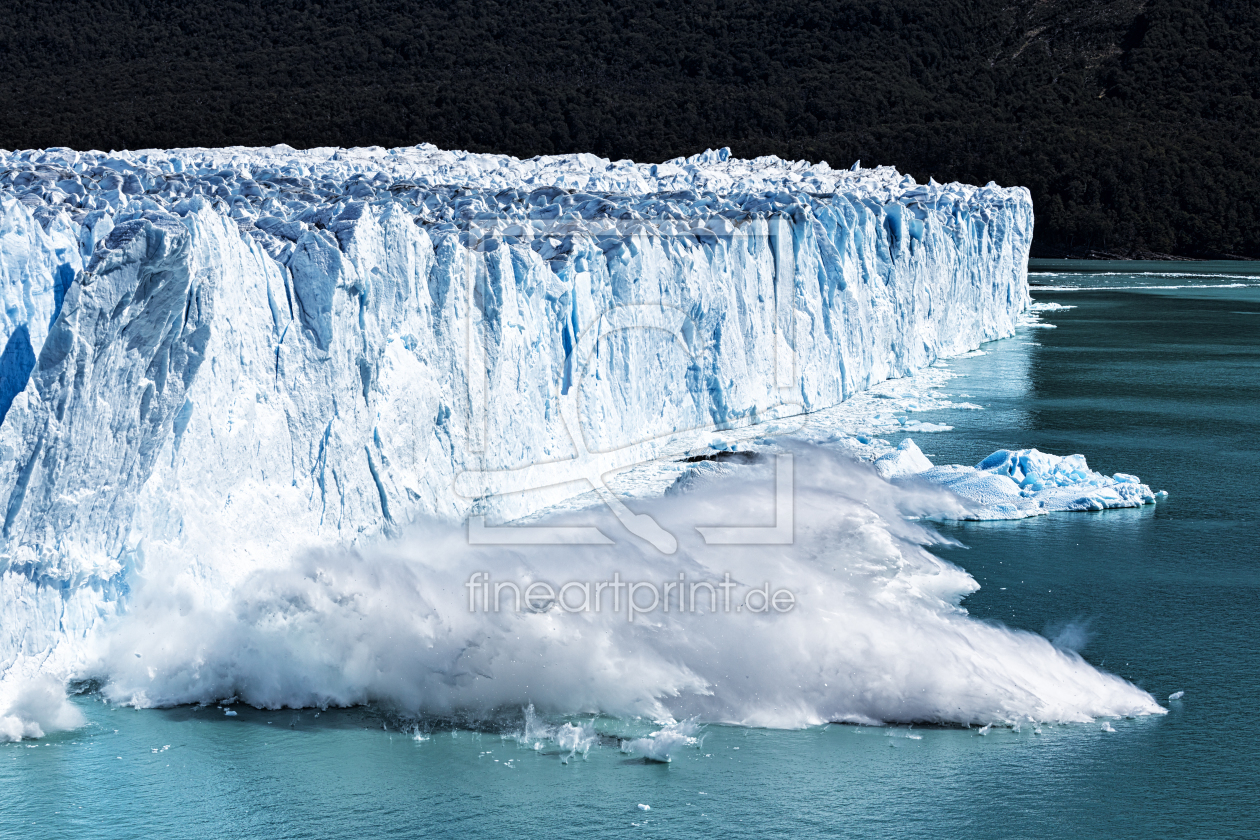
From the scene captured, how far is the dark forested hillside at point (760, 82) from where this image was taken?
4856 centimetres

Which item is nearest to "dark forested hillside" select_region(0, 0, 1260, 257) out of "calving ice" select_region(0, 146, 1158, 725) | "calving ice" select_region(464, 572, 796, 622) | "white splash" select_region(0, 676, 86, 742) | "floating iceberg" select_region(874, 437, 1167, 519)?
"calving ice" select_region(0, 146, 1158, 725)

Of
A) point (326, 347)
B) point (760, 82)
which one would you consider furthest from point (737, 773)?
point (760, 82)

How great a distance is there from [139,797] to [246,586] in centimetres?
206

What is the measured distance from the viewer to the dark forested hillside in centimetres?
4856

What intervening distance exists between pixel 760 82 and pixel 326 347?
50367mm

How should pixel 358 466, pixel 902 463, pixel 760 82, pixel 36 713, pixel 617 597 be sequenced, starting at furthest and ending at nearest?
pixel 760 82 < pixel 902 463 < pixel 358 466 < pixel 617 597 < pixel 36 713

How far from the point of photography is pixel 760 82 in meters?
58.9

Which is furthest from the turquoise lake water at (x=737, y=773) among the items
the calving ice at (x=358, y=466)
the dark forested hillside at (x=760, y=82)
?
the dark forested hillside at (x=760, y=82)

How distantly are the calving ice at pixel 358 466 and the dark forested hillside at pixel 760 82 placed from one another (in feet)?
100

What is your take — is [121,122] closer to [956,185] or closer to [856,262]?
[956,185]

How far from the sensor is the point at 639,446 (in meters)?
15.7

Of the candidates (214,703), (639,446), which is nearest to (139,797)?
(214,703)

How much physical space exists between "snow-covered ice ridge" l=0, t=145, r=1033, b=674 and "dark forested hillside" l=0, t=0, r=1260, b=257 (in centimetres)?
2746

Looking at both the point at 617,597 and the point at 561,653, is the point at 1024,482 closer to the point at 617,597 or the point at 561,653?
the point at 617,597
